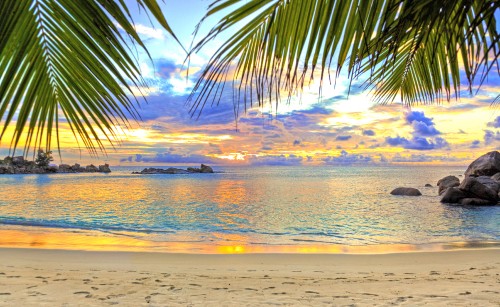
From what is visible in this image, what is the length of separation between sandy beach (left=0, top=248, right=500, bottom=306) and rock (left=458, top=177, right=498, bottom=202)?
15769mm

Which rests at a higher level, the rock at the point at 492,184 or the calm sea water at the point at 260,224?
the rock at the point at 492,184

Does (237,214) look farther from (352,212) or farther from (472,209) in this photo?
(472,209)

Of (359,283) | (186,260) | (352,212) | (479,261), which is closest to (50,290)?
(186,260)

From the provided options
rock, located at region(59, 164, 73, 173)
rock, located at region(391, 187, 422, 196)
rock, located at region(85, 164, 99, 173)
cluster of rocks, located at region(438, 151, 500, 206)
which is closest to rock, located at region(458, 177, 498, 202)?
cluster of rocks, located at region(438, 151, 500, 206)

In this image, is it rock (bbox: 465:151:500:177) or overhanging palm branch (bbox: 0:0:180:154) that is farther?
rock (bbox: 465:151:500:177)

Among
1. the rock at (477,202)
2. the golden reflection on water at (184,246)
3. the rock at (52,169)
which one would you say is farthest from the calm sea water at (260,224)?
the rock at (52,169)

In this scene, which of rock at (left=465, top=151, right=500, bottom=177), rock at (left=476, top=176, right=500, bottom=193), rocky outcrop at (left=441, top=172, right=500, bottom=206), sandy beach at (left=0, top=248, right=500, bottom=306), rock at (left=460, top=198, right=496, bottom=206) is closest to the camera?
sandy beach at (left=0, top=248, right=500, bottom=306)

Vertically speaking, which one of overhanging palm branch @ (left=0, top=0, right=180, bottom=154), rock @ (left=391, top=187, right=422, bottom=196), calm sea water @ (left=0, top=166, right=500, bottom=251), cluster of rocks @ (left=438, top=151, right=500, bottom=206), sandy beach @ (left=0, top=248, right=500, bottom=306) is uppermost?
overhanging palm branch @ (left=0, top=0, right=180, bottom=154)

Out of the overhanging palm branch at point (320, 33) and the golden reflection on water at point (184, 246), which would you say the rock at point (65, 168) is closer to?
the golden reflection on water at point (184, 246)

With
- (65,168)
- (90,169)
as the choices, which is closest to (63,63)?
(65,168)

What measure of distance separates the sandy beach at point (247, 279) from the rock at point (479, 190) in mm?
15769

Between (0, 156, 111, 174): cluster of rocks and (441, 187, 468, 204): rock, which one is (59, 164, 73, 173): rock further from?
(441, 187, 468, 204): rock

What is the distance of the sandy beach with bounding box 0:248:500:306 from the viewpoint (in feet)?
20.4

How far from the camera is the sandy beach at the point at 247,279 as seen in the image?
623 centimetres
